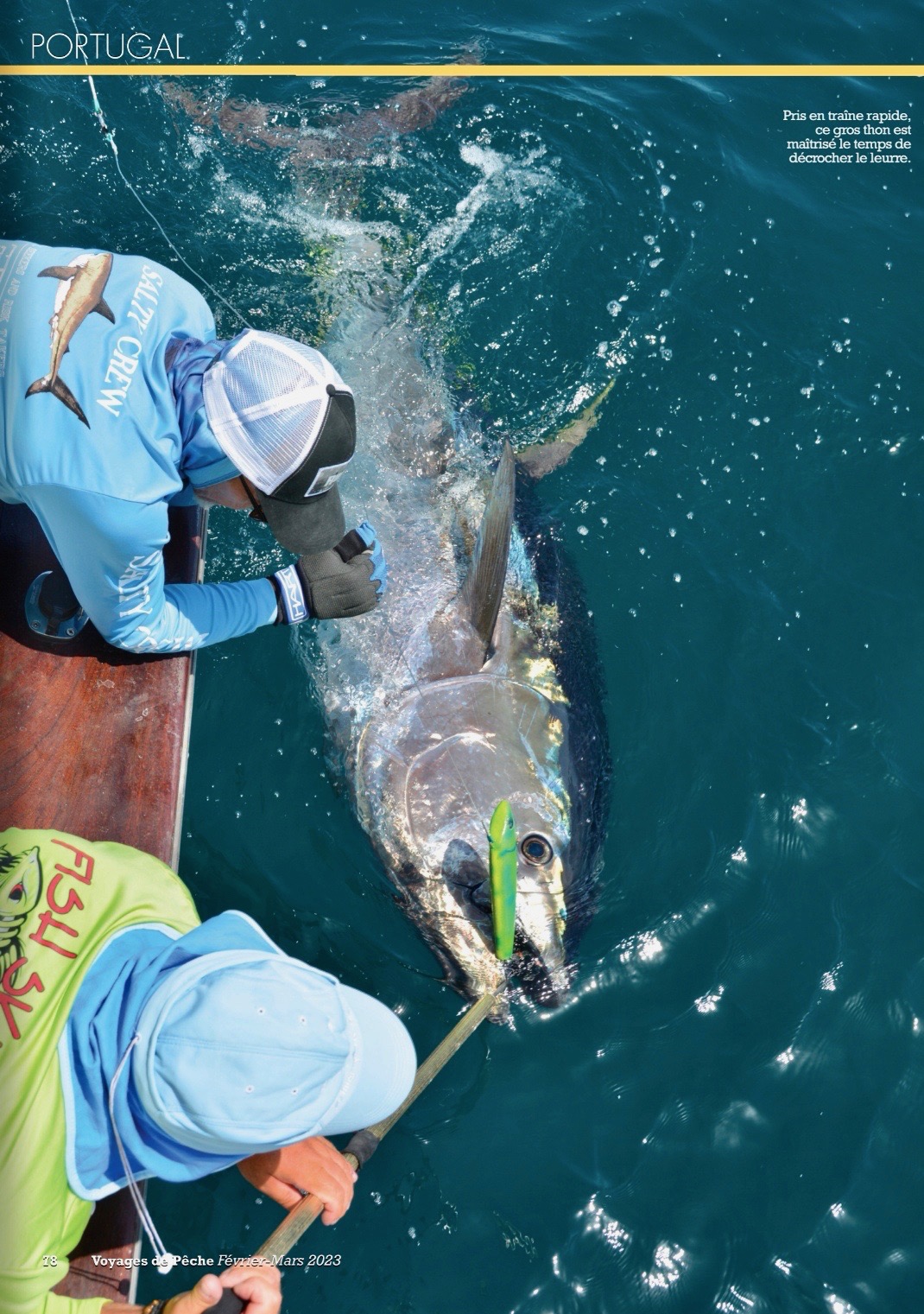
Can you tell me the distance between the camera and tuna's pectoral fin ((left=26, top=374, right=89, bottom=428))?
99.9 inches

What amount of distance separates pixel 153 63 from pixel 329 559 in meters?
3.53

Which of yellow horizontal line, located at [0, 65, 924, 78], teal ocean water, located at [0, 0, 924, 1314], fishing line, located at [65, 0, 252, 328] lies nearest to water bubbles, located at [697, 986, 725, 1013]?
teal ocean water, located at [0, 0, 924, 1314]

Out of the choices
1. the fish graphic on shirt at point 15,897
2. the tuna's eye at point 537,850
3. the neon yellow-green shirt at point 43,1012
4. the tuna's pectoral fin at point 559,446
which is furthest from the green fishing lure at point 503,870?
the tuna's pectoral fin at point 559,446

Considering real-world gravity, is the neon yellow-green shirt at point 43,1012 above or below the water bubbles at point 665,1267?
above

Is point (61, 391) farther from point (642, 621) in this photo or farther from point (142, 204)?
point (142, 204)

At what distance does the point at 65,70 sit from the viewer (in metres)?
5.06

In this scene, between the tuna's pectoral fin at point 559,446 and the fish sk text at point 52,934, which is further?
the tuna's pectoral fin at point 559,446

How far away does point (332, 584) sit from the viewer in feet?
10.8

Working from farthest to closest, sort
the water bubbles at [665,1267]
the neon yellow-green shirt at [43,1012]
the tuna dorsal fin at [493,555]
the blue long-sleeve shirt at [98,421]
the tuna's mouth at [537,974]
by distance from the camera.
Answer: the tuna dorsal fin at [493,555], the tuna's mouth at [537,974], the water bubbles at [665,1267], the blue long-sleeve shirt at [98,421], the neon yellow-green shirt at [43,1012]

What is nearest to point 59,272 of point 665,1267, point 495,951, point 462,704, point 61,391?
point 61,391

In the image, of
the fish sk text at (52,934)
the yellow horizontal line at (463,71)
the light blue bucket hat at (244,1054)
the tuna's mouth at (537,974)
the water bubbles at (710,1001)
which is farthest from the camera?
the yellow horizontal line at (463,71)

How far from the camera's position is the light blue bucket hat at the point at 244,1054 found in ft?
6.12

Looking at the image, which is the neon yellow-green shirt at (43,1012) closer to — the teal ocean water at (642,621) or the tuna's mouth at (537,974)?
the teal ocean water at (642,621)

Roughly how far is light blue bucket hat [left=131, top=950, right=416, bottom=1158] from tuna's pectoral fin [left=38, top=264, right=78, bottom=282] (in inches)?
72.7
